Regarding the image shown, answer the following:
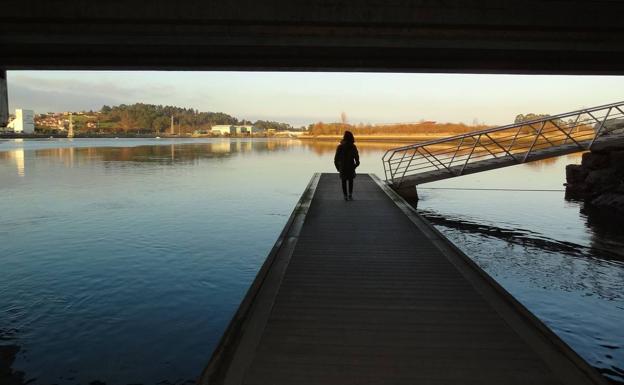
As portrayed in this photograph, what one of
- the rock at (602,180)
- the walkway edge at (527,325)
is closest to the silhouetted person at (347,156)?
the walkway edge at (527,325)

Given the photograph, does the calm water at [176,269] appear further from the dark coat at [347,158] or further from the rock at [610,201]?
the dark coat at [347,158]

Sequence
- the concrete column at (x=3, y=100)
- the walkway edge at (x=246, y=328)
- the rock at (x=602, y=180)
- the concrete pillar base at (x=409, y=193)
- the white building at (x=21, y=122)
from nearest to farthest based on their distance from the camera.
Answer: the walkway edge at (x=246, y=328) → the concrete column at (x=3, y=100) → the concrete pillar base at (x=409, y=193) → the rock at (x=602, y=180) → the white building at (x=21, y=122)

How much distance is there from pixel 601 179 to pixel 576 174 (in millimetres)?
2627

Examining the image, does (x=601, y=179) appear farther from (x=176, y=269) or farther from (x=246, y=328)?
(x=246, y=328)

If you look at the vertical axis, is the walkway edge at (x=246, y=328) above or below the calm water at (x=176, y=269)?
above

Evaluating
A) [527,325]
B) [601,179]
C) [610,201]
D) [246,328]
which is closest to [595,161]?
[601,179]

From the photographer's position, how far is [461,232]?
1397 cm

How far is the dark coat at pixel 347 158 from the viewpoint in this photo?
12.3 meters

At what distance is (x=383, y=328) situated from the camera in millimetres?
4496

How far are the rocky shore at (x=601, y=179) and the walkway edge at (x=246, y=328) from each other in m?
17.8

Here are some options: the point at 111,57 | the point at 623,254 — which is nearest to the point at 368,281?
the point at 111,57

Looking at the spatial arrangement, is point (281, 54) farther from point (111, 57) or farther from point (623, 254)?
point (623, 254)

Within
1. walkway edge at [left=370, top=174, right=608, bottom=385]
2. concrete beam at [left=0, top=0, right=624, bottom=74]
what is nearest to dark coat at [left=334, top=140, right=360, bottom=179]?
concrete beam at [left=0, top=0, right=624, bottom=74]

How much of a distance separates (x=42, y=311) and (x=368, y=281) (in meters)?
5.62
